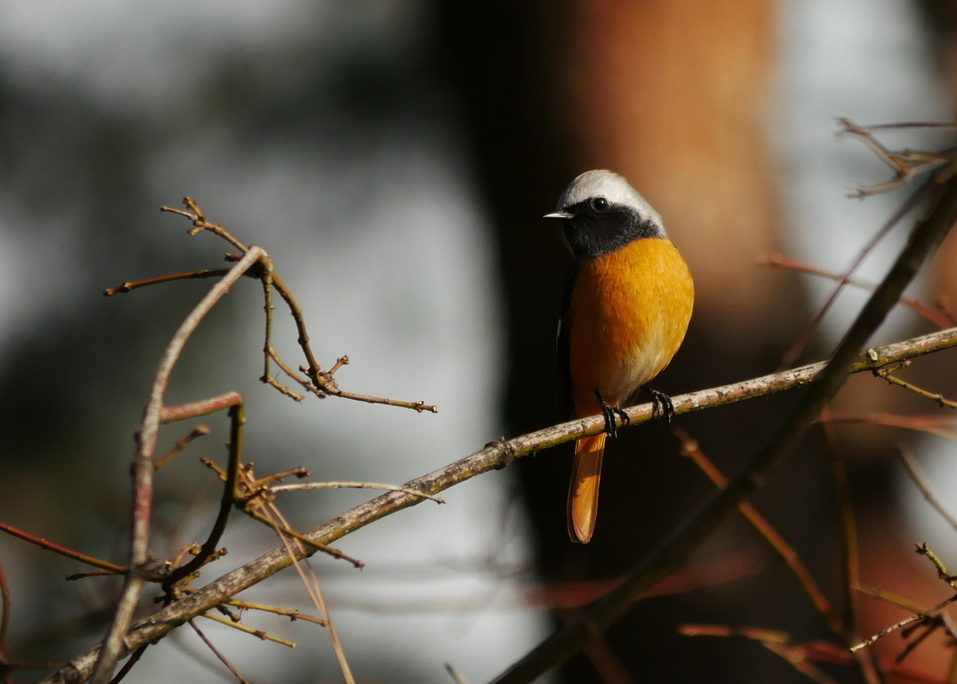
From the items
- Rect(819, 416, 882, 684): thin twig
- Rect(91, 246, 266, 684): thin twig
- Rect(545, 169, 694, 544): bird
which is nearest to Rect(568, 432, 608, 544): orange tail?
Rect(545, 169, 694, 544): bird

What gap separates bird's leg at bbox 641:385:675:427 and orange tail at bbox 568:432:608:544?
1.15ft

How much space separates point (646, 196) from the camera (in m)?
6.90

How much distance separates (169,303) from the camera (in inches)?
293

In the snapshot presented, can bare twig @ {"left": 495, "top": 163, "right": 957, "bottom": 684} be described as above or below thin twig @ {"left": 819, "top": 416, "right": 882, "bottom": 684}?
above

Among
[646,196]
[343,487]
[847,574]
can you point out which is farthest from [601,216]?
[343,487]

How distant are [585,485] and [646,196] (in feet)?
9.50

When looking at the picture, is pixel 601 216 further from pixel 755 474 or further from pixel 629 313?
pixel 755 474

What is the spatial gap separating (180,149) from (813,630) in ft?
21.5

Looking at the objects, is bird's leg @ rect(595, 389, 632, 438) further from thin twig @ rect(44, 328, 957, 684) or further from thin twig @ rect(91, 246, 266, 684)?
thin twig @ rect(91, 246, 266, 684)

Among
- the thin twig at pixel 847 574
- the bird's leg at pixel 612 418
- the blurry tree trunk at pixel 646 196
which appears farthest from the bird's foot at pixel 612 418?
the blurry tree trunk at pixel 646 196

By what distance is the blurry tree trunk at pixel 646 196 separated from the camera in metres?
6.55

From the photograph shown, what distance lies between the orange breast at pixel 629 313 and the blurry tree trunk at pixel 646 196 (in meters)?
1.98

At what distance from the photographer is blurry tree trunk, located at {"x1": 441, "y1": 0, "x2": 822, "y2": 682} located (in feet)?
21.5

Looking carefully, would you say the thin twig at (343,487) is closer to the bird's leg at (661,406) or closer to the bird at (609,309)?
the bird's leg at (661,406)
